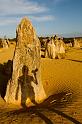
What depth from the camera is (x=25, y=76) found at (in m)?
11.5

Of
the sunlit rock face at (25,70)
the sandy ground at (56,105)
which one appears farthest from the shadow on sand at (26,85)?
the sandy ground at (56,105)

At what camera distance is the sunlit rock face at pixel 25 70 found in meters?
11.4

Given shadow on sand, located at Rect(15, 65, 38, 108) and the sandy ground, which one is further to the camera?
shadow on sand, located at Rect(15, 65, 38, 108)

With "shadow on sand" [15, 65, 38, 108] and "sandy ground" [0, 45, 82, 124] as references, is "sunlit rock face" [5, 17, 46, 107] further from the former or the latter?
"sandy ground" [0, 45, 82, 124]

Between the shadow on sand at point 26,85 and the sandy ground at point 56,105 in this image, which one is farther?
the shadow on sand at point 26,85

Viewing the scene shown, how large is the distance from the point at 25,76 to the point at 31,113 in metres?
2.42

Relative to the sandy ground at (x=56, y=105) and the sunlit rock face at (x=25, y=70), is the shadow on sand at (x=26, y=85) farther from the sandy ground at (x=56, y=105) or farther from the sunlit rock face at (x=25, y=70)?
the sandy ground at (x=56, y=105)

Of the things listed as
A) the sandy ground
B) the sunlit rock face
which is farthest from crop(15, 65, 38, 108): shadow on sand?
the sandy ground

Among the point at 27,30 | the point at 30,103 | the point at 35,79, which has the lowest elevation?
the point at 30,103

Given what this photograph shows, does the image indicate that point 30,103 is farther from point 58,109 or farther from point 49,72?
point 49,72

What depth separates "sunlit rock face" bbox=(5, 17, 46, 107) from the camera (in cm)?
1138

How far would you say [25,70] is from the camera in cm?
1152

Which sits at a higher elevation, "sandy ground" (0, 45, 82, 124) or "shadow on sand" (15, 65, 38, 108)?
"shadow on sand" (15, 65, 38, 108)

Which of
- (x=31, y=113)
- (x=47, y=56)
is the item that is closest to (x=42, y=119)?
(x=31, y=113)
